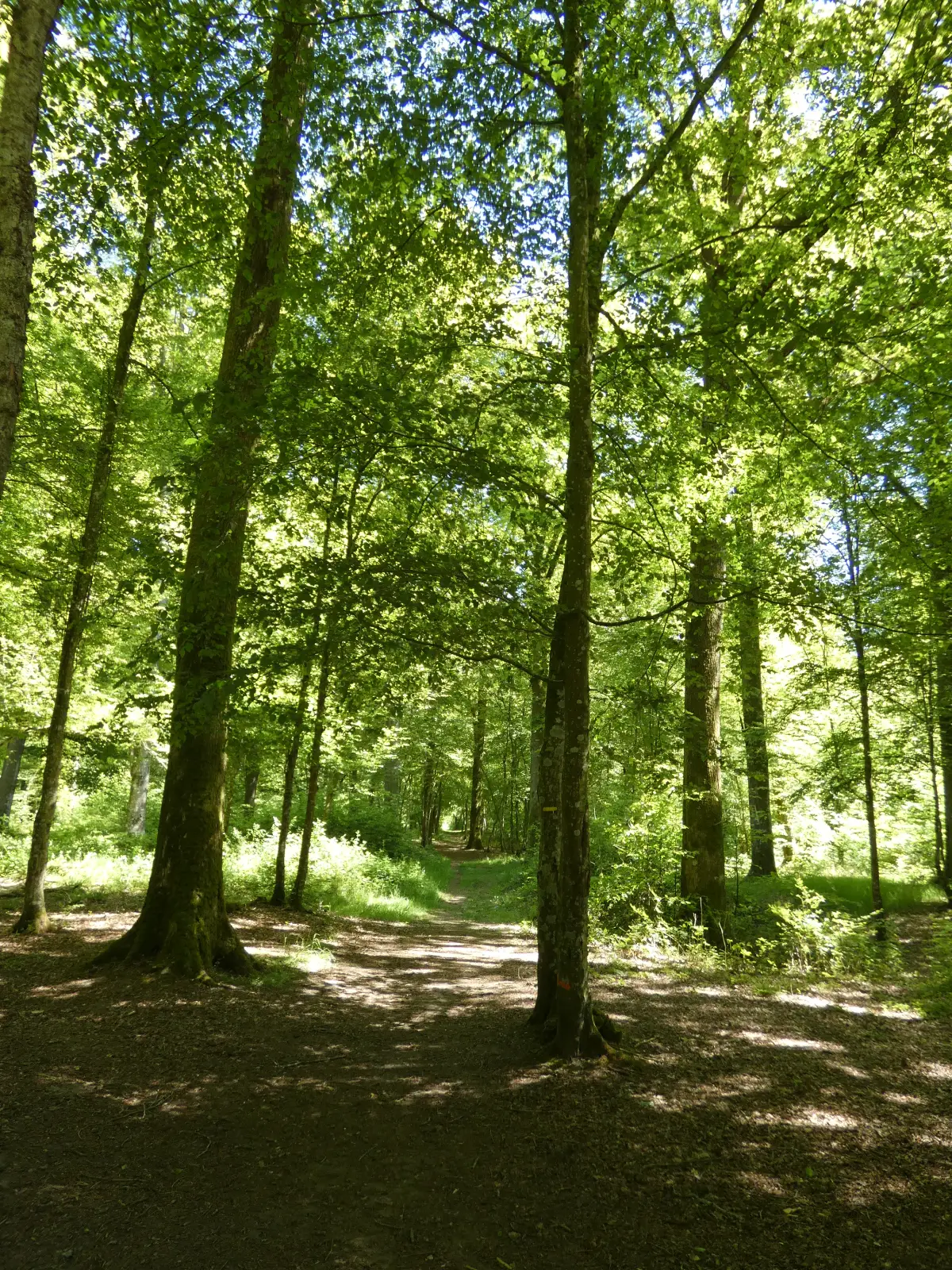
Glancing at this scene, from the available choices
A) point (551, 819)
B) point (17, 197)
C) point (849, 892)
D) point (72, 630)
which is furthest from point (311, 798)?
point (849, 892)

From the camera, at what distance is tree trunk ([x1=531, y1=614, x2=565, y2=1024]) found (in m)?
5.65

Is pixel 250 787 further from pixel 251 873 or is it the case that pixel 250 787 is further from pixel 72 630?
pixel 72 630

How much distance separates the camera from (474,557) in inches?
226

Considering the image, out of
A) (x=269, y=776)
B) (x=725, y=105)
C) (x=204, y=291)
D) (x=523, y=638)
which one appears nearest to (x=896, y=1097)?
(x=523, y=638)

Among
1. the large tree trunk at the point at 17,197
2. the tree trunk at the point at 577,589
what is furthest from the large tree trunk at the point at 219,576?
the tree trunk at the point at 577,589

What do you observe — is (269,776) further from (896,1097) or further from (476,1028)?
(896,1097)

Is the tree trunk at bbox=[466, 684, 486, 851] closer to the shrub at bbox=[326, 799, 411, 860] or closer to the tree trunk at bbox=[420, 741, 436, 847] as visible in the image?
the tree trunk at bbox=[420, 741, 436, 847]

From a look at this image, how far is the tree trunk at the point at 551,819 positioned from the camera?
5648 mm

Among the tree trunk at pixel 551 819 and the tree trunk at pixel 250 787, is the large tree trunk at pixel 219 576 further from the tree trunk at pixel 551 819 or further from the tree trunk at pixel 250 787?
the tree trunk at pixel 250 787

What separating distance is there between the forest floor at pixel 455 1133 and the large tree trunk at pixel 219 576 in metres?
0.68

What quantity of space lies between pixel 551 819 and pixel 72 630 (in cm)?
707

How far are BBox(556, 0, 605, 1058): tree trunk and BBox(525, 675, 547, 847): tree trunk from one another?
50cm

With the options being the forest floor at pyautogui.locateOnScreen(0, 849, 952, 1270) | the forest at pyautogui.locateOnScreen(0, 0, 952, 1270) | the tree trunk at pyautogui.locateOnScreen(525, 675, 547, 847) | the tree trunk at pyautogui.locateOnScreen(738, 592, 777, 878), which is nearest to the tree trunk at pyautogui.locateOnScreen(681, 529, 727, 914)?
the forest at pyautogui.locateOnScreen(0, 0, 952, 1270)

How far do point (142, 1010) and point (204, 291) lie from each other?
8730 mm
